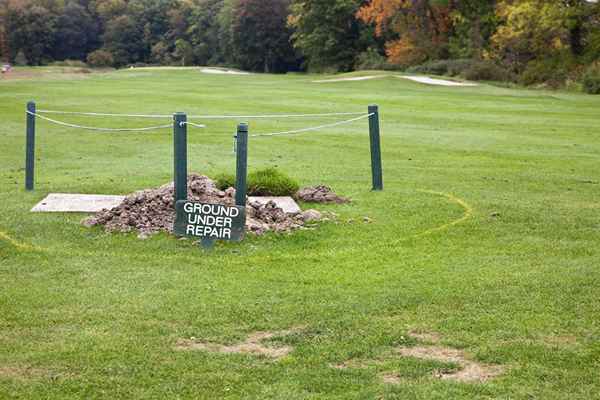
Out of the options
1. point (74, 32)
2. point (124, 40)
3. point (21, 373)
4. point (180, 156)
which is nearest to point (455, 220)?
point (180, 156)

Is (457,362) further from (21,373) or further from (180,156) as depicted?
(180,156)

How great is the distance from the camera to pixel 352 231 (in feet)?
33.6

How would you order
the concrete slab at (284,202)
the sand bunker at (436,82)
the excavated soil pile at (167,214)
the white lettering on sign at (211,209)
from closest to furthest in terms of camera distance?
the white lettering on sign at (211,209), the excavated soil pile at (167,214), the concrete slab at (284,202), the sand bunker at (436,82)

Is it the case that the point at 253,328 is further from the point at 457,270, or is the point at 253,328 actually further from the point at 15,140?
the point at 15,140

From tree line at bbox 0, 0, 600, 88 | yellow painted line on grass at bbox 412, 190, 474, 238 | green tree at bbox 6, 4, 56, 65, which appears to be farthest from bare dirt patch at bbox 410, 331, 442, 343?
green tree at bbox 6, 4, 56, 65

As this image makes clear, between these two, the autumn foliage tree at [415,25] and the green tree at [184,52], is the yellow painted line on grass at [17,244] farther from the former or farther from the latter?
the green tree at [184,52]

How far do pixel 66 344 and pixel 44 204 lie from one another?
214 inches

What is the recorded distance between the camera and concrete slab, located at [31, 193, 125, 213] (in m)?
11.2

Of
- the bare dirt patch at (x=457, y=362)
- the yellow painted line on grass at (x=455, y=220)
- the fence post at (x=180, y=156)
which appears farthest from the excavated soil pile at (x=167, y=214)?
the bare dirt patch at (x=457, y=362)

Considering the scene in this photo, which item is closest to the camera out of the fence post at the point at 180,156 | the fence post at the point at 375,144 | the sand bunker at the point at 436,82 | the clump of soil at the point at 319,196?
the fence post at the point at 180,156

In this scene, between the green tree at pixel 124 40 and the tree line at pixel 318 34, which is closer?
the tree line at pixel 318 34

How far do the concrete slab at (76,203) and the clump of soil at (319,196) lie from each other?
2450mm

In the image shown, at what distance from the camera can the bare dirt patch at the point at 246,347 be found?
634 cm

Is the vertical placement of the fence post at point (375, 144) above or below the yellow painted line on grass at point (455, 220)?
above
